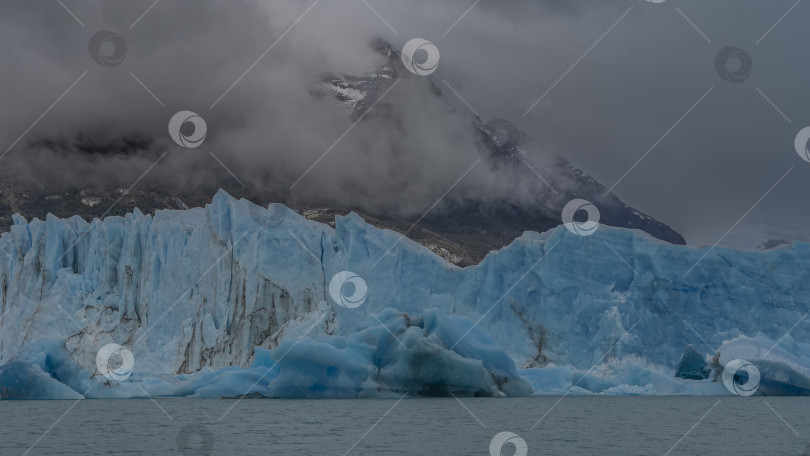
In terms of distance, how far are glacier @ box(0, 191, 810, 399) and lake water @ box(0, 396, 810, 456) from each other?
1055mm

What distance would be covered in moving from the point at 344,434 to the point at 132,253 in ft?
70.6

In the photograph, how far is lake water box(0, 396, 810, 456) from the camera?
569 inches

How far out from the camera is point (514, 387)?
25.8 meters

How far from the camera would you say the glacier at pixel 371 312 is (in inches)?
960

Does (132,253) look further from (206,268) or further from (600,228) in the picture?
(600,228)

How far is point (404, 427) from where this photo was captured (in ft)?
58.7

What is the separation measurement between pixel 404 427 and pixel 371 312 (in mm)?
12674

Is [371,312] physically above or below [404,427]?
above

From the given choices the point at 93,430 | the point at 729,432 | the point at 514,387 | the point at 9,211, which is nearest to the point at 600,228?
the point at 514,387

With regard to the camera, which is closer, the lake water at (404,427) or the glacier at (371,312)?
the lake water at (404,427)

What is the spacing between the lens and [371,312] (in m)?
30.5

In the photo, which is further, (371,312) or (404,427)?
(371,312)

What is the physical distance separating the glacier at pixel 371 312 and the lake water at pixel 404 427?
1.06m

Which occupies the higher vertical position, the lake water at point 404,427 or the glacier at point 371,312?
the glacier at point 371,312
